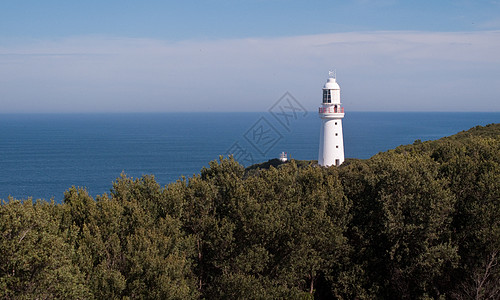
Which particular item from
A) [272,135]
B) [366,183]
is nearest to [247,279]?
[366,183]

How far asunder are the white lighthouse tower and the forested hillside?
23223 millimetres

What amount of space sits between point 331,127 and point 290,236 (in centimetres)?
2963

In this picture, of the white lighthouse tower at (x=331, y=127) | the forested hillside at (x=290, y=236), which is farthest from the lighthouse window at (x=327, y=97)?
the forested hillside at (x=290, y=236)

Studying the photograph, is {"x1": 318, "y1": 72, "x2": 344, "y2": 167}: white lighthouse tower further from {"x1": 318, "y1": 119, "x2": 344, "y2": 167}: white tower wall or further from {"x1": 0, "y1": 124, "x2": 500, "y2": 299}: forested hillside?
{"x1": 0, "y1": 124, "x2": 500, "y2": 299}: forested hillside

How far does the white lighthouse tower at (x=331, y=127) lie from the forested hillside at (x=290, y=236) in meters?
23.2

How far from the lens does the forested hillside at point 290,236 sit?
690 inches

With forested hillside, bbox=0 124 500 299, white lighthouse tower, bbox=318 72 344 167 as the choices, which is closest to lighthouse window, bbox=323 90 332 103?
white lighthouse tower, bbox=318 72 344 167

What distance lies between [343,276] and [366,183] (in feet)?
19.2

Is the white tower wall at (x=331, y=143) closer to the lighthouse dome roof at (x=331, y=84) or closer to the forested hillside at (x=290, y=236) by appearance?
the lighthouse dome roof at (x=331, y=84)

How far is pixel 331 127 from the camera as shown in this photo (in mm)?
49156

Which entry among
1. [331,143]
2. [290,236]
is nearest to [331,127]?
[331,143]

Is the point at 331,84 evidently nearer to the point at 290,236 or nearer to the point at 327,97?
the point at 327,97

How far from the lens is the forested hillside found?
17.5 meters

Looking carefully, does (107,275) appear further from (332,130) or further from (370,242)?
(332,130)
